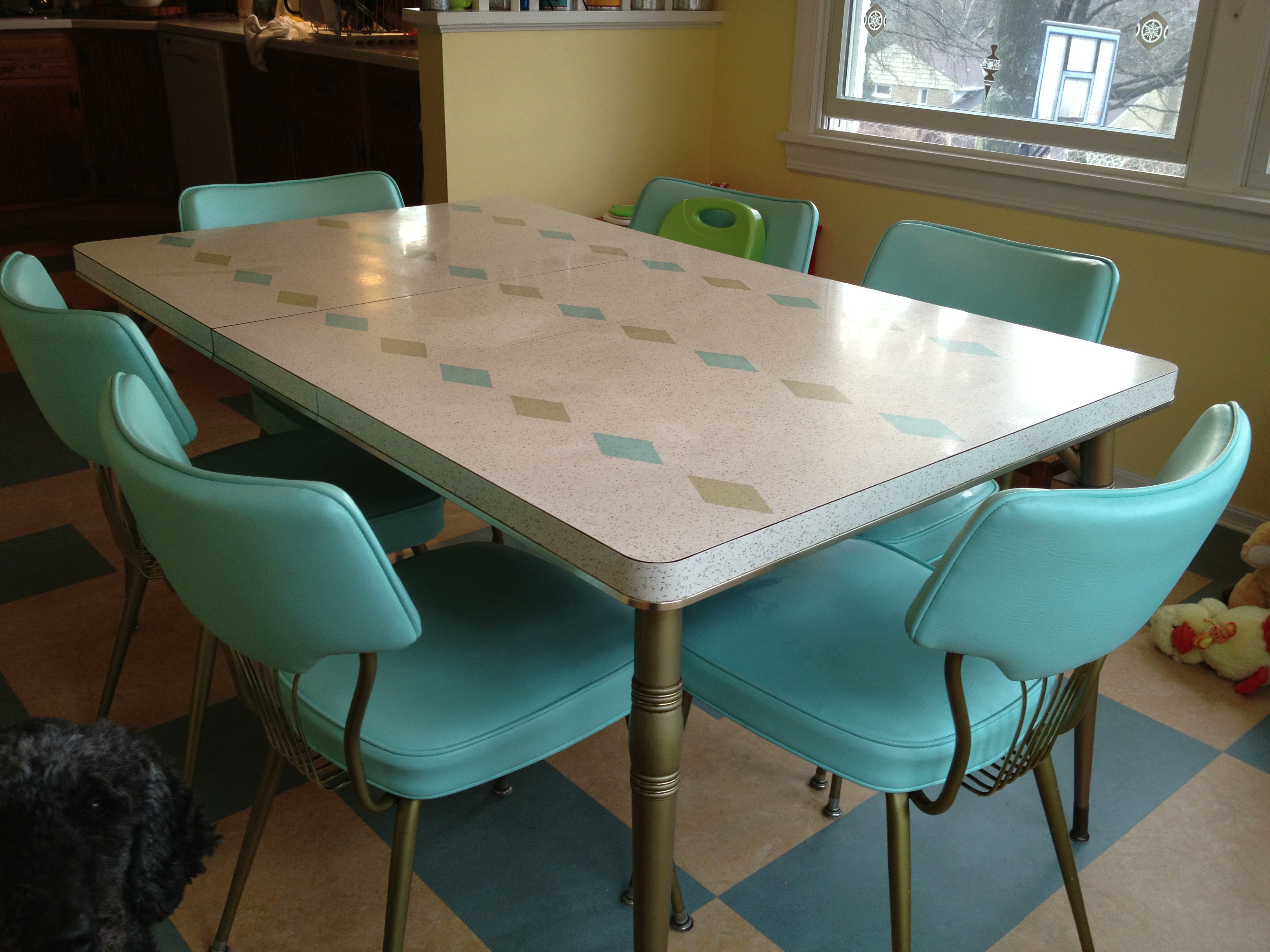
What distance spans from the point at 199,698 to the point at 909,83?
2518mm

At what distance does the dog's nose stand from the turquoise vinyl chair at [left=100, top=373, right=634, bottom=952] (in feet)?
0.81

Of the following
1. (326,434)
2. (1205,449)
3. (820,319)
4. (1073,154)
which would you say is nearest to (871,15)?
(1073,154)

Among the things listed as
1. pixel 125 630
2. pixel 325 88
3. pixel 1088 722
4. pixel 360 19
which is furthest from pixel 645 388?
pixel 360 19

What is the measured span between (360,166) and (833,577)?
3178 millimetres

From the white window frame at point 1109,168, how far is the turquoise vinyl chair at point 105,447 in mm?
1865

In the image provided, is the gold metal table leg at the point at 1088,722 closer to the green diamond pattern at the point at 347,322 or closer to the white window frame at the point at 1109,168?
the green diamond pattern at the point at 347,322

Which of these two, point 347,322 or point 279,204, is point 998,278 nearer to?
point 347,322

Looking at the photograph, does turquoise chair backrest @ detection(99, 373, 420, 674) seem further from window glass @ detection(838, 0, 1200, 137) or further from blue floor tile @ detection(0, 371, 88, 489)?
window glass @ detection(838, 0, 1200, 137)

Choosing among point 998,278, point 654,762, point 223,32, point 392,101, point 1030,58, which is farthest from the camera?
point 223,32

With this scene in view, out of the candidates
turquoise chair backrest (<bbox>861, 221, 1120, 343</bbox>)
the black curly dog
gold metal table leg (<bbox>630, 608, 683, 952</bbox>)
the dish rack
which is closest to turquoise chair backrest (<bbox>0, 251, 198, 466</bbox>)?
the black curly dog

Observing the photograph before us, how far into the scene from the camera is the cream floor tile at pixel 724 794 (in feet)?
5.03

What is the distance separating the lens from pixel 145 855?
99 centimetres

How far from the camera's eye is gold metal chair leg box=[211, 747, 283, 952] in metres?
1.27

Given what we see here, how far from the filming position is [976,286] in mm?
1796
